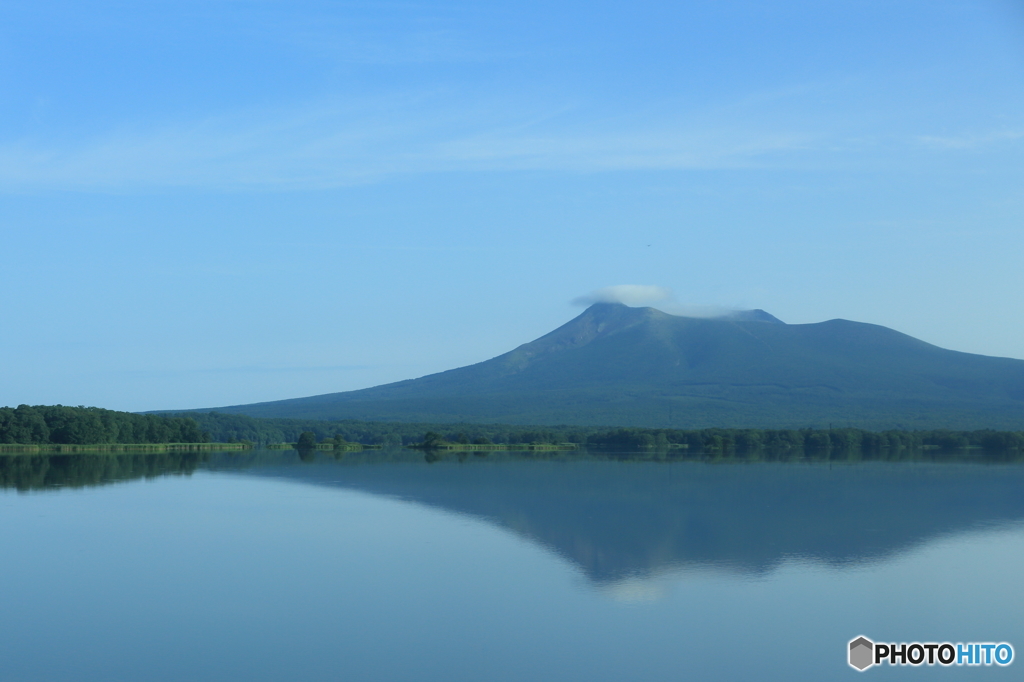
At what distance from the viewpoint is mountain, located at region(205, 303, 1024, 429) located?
313ft

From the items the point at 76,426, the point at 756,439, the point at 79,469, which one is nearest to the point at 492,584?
the point at 79,469

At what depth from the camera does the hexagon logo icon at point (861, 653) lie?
971cm

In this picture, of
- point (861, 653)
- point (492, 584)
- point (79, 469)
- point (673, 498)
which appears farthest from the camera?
point (79, 469)

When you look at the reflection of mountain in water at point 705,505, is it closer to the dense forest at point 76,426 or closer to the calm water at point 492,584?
the calm water at point 492,584

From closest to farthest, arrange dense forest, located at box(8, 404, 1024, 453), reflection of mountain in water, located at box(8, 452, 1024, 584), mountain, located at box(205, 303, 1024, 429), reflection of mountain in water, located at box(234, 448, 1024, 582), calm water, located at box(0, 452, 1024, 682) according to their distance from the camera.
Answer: calm water, located at box(0, 452, 1024, 682)
reflection of mountain in water, located at box(234, 448, 1024, 582)
reflection of mountain in water, located at box(8, 452, 1024, 584)
dense forest, located at box(8, 404, 1024, 453)
mountain, located at box(205, 303, 1024, 429)

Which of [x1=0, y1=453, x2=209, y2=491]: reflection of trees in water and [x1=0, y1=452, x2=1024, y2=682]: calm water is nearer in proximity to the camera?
[x1=0, y1=452, x2=1024, y2=682]: calm water

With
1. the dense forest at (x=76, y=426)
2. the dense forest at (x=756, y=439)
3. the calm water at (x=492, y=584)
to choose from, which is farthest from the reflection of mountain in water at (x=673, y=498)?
the dense forest at (x=756, y=439)

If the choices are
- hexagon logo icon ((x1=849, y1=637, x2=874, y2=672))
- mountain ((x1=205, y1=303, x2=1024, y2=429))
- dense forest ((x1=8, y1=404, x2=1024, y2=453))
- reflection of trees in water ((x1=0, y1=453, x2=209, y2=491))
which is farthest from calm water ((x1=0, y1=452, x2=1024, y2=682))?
mountain ((x1=205, y1=303, x2=1024, y2=429))

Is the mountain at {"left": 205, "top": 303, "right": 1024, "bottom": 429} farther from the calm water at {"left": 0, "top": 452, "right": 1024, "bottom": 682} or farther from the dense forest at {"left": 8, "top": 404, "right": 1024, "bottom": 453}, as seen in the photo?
the calm water at {"left": 0, "top": 452, "right": 1024, "bottom": 682}

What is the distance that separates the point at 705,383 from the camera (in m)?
114

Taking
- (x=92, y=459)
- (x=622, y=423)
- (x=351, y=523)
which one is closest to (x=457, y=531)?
(x=351, y=523)

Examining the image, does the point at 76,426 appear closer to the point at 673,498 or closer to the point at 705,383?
the point at 673,498

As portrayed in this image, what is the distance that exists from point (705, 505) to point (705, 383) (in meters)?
92.3

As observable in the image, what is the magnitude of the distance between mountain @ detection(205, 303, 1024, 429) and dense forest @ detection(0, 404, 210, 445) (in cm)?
4155
